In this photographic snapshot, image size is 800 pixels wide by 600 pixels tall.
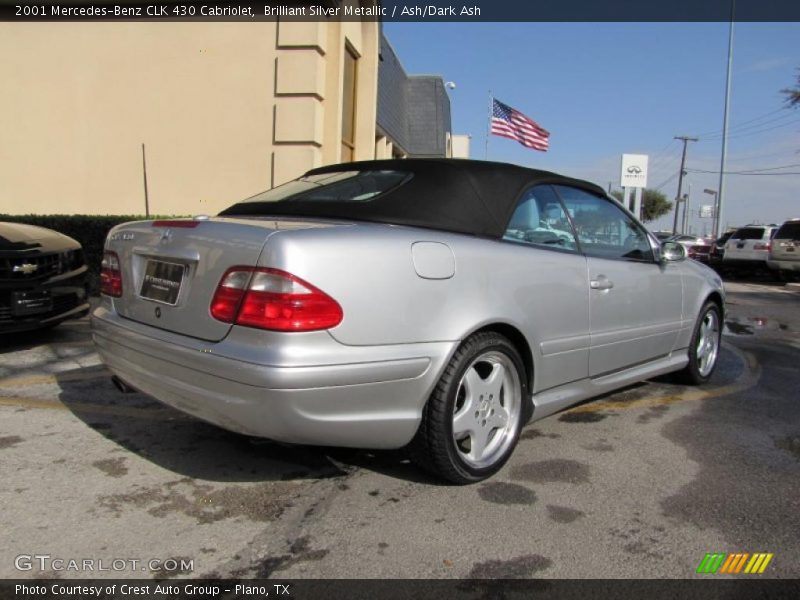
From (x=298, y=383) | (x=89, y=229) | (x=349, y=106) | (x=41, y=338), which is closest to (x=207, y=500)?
(x=298, y=383)

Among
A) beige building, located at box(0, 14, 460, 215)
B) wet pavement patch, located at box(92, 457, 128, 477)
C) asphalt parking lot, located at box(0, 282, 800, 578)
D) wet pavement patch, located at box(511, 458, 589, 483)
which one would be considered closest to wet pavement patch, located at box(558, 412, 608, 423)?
asphalt parking lot, located at box(0, 282, 800, 578)

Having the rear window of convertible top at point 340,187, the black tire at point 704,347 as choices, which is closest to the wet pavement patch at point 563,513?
the rear window of convertible top at point 340,187

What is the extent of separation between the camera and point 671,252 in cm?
448

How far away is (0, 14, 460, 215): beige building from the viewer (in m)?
9.73

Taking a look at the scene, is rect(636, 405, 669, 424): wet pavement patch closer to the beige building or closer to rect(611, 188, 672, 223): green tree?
the beige building

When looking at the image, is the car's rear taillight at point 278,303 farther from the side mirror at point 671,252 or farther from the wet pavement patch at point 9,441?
the side mirror at point 671,252

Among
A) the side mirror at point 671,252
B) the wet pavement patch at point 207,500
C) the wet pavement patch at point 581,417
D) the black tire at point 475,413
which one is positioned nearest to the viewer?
the wet pavement patch at point 207,500

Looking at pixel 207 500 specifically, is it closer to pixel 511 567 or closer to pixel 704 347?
pixel 511 567

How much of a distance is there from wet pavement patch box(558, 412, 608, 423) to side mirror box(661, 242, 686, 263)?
1164 mm

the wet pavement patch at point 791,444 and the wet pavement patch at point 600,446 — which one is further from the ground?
the wet pavement patch at point 791,444

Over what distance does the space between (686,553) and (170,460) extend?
2.41 metres

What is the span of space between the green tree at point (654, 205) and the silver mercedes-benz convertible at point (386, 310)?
7753cm

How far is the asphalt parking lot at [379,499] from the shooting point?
2.36 meters

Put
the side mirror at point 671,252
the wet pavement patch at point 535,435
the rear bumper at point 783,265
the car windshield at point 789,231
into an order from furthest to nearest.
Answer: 1. the car windshield at point 789,231
2. the rear bumper at point 783,265
3. the side mirror at point 671,252
4. the wet pavement patch at point 535,435
